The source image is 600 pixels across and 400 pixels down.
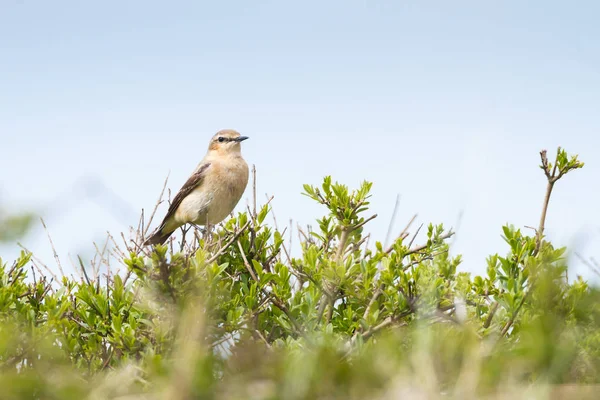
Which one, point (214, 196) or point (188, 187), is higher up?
point (188, 187)

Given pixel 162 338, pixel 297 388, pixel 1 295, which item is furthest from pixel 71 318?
pixel 297 388

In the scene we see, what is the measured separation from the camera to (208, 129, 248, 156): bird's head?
384 inches

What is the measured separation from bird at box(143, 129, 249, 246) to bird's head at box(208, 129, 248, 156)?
82mm

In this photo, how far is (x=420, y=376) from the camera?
132cm

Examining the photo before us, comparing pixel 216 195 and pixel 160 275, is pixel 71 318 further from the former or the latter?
pixel 216 195

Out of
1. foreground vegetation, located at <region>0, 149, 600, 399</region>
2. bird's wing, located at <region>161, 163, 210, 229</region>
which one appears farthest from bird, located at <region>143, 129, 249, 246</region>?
foreground vegetation, located at <region>0, 149, 600, 399</region>

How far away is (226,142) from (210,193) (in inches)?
56.4

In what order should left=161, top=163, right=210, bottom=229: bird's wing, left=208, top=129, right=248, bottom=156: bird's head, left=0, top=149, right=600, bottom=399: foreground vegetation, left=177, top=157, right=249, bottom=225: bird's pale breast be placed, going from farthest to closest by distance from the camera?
left=208, top=129, right=248, bottom=156: bird's head → left=161, top=163, right=210, bottom=229: bird's wing → left=177, top=157, right=249, bottom=225: bird's pale breast → left=0, top=149, right=600, bottom=399: foreground vegetation

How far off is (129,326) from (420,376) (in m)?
2.87

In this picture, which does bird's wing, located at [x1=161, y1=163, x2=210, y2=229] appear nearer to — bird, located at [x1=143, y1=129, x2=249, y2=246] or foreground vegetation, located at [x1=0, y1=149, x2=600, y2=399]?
bird, located at [x1=143, y1=129, x2=249, y2=246]

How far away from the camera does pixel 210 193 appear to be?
28.7 feet

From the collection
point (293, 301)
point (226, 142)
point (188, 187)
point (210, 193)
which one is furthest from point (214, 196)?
point (293, 301)

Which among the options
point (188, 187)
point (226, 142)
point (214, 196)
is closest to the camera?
point (214, 196)

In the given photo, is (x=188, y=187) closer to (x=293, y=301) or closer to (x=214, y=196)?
(x=214, y=196)
